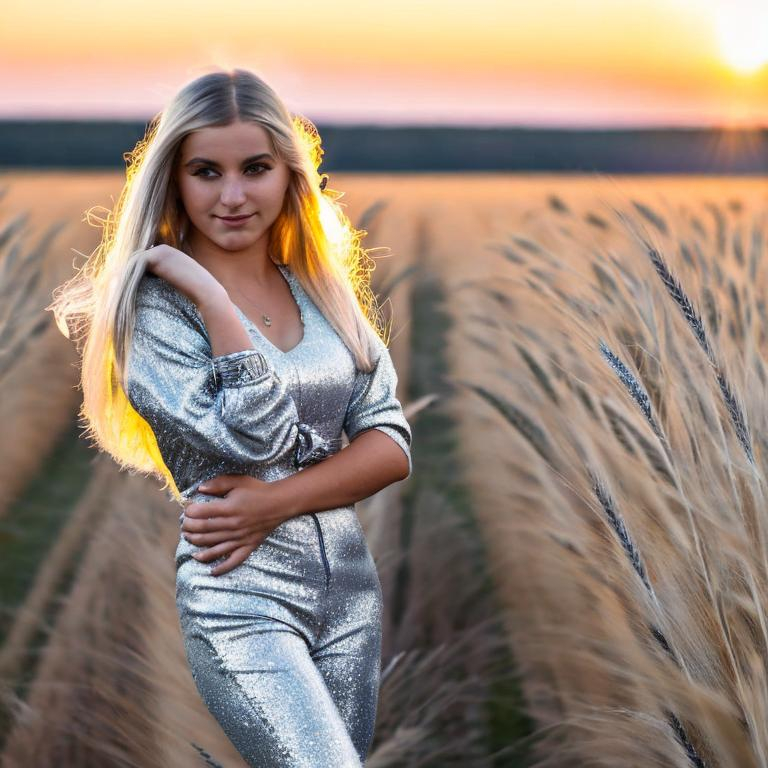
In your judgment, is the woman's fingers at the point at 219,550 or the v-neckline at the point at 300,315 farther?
the v-neckline at the point at 300,315

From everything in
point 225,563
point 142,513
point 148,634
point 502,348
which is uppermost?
point 502,348

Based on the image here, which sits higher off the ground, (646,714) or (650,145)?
(650,145)

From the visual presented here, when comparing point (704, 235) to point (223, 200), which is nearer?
point (223, 200)

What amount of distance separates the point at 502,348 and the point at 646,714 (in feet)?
2.51

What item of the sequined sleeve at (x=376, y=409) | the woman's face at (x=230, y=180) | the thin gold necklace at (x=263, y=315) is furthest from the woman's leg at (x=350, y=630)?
the woman's face at (x=230, y=180)

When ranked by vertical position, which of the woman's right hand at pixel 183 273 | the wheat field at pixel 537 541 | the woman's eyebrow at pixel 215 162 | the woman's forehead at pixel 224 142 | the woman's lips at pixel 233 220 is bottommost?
the wheat field at pixel 537 541

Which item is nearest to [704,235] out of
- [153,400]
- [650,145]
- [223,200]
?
[223,200]

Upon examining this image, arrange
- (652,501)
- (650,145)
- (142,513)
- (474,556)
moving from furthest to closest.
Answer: (650,145) → (474,556) → (142,513) → (652,501)

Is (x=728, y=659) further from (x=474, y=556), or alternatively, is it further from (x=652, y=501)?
(x=474, y=556)

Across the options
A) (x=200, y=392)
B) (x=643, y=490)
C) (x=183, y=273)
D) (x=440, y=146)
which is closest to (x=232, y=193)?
(x=183, y=273)

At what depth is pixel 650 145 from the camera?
1585 centimetres

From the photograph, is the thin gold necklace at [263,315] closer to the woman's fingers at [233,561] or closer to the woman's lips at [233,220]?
the woman's lips at [233,220]

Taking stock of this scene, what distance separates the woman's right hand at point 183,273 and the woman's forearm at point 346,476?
0.74 ft

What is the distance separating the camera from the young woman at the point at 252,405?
1302 millimetres
